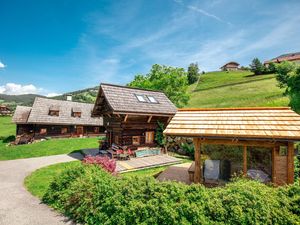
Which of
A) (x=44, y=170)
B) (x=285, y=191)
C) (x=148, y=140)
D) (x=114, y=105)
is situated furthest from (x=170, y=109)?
(x=285, y=191)

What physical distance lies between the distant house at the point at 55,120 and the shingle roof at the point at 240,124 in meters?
24.9

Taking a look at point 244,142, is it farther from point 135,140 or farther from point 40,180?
point 40,180

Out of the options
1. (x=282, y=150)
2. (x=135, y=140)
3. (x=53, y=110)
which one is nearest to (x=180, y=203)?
(x=282, y=150)

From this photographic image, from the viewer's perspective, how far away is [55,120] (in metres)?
30.5

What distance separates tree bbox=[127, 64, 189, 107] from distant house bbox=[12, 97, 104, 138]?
12.4 metres

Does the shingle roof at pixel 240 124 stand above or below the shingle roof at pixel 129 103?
below

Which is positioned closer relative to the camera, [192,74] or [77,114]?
[77,114]

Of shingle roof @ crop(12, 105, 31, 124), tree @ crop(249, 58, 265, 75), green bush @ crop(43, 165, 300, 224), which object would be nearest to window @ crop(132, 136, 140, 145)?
green bush @ crop(43, 165, 300, 224)

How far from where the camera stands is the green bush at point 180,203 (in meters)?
5.17

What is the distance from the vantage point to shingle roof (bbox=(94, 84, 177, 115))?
Result: 16578 mm

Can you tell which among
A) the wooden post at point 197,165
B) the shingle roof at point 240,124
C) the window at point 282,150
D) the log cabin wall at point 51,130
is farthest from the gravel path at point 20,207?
the log cabin wall at point 51,130

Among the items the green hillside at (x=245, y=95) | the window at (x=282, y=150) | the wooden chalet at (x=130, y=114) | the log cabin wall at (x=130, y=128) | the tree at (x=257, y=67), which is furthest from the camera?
the tree at (x=257, y=67)

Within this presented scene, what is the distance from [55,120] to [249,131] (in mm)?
29009

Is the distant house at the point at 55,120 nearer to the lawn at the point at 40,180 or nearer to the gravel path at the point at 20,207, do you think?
the lawn at the point at 40,180
